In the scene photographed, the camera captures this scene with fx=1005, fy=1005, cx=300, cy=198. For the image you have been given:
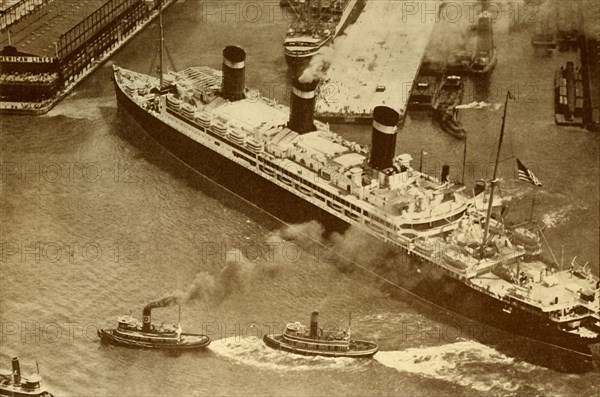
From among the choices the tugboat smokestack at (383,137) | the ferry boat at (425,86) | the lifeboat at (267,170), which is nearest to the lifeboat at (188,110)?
the lifeboat at (267,170)

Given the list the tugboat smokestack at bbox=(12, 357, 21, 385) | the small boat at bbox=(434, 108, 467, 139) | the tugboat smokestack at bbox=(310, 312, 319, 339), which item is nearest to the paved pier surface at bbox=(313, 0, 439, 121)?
the small boat at bbox=(434, 108, 467, 139)

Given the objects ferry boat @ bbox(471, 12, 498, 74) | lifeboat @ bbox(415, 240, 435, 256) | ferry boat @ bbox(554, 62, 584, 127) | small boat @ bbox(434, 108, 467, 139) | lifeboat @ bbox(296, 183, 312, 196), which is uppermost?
ferry boat @ bbox(471, 12, 498, 74)

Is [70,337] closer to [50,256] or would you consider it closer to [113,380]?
[113,380]

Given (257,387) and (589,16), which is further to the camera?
(589,16)

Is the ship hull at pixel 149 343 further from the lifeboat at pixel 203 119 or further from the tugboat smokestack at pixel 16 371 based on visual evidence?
the lifeboat at pixel 203 119

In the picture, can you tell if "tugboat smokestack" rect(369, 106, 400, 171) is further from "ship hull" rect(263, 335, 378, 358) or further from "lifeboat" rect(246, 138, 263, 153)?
"ship hull" rect(263, 335, 378, 358)

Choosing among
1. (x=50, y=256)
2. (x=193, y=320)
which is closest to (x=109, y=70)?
(x=50, y=256)

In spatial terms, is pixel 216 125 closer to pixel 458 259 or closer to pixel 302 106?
pixel 302 106
